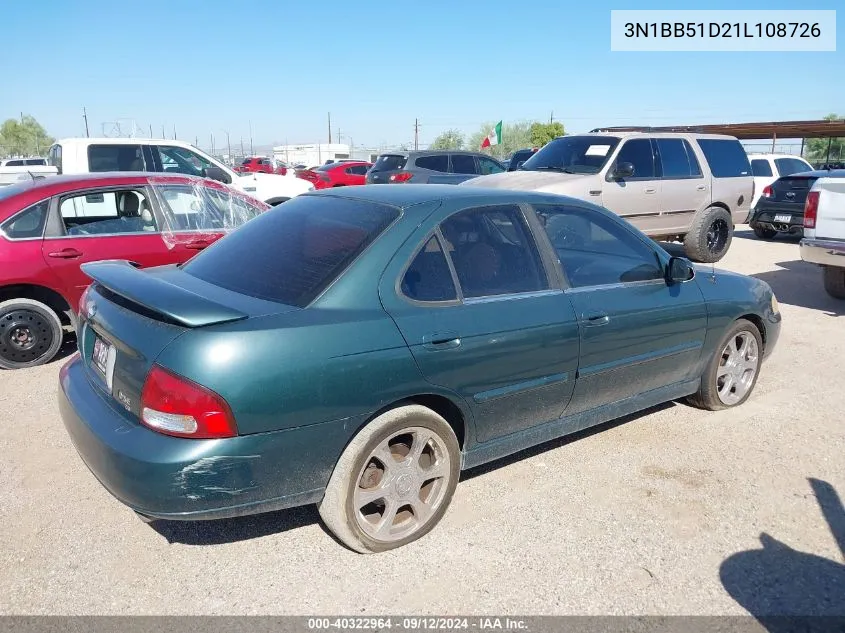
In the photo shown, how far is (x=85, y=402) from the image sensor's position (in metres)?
3.00

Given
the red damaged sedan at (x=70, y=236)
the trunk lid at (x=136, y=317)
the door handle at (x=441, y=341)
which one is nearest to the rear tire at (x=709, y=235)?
the red damaged sedan at (x=70, y=236)

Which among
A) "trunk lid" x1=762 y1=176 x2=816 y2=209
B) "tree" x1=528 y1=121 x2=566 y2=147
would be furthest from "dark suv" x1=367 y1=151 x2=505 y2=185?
"tree" x1=528 y1=121 x2=566 y2=147

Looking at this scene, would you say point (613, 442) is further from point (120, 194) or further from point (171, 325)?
point (120, 194)

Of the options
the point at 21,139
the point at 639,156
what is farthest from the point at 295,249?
the point at 21,139

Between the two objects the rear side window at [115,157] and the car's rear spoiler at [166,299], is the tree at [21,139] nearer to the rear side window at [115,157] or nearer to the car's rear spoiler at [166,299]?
the rear side window at [115,157]

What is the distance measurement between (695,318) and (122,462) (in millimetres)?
3321

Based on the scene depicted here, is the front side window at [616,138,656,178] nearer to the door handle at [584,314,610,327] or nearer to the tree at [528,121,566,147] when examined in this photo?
the door handle at [584,314,610,327]

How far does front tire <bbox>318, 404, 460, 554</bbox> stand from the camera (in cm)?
286

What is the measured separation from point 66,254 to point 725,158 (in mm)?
9664

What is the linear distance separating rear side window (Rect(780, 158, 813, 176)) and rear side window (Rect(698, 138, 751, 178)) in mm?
6315

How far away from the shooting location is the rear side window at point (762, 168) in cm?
1634

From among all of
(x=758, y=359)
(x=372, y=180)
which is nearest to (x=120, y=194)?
(x=758, y=359)

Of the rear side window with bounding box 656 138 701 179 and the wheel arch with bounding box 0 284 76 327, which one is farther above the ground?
the rear side window with bounding box 656 138 701 179

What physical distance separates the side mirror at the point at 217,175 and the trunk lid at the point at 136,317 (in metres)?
7.19
